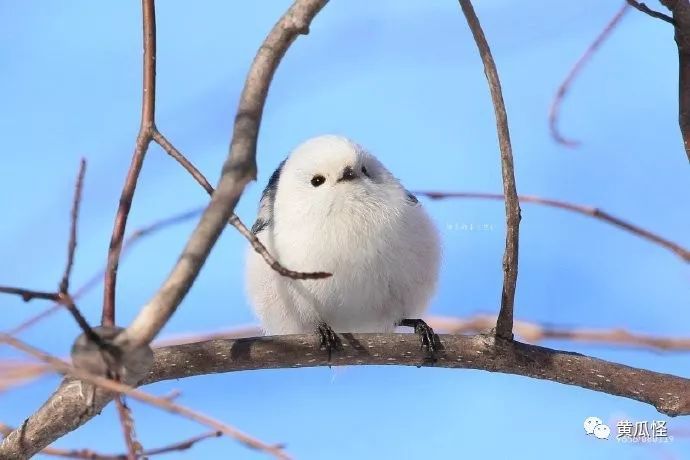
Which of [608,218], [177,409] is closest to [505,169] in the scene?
[608,218]

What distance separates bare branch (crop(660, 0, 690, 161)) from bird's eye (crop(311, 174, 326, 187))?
1.63 ft

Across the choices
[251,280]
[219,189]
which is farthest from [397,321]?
[219,189]

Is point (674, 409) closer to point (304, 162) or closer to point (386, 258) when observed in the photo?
point (386, 258)

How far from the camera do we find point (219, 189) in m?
0.62

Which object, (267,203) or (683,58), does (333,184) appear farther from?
(683,58)

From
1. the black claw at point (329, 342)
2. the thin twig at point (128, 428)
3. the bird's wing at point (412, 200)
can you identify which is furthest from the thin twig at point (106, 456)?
the bird's wing at point (412, 200)

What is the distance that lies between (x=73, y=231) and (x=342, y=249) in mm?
605

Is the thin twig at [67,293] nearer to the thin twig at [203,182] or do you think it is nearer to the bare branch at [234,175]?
the bare branch at [234,175]

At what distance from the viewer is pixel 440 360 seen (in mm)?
1011

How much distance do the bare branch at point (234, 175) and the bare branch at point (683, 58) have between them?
0.44 metres

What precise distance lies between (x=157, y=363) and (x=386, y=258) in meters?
0.37

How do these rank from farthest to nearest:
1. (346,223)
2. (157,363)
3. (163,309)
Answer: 1. (346,223)
2. (157,363)
3. (163,309)

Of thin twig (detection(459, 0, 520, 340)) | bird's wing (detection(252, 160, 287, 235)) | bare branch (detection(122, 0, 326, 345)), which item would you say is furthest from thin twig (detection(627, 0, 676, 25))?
bird's wing (detection(252, 160, 287, 235))

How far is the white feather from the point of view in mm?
1146
